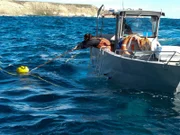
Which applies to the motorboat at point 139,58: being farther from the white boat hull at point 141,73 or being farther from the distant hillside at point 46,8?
the distant hillside at point 46,8

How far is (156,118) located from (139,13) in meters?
5.30

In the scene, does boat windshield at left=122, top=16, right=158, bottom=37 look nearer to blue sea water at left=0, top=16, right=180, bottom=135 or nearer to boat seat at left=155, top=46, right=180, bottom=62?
blue sea water at left=0, top=16, right=180, bottom=135

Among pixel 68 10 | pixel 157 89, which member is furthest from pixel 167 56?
pixel 68 10

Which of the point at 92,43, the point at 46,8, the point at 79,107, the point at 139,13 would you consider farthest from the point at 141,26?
the point at 46,8

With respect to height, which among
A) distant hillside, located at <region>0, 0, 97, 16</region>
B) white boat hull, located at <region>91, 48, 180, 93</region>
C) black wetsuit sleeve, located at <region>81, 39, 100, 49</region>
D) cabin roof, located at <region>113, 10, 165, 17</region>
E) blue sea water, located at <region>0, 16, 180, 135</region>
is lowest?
distant hillside, located at <region>0, 0, 97, 16</region>

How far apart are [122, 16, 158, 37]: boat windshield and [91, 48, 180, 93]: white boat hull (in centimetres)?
179

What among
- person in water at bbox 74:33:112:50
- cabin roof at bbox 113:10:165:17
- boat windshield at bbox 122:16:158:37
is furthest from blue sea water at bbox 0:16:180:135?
cabin roof at bbox 113:10:165:17

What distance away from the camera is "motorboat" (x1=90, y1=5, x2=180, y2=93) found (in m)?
9.57

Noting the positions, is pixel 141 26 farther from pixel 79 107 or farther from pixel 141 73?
pixel 79 107

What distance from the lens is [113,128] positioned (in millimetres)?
7902

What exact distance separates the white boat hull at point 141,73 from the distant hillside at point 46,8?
132 m

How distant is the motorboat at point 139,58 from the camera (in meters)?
9.57

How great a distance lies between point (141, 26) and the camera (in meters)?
13.2

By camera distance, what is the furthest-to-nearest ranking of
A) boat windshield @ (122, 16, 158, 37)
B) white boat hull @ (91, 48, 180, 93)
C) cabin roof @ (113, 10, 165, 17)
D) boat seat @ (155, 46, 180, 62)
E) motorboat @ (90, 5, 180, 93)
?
1. boat windshield @ (122, 16, 158, 37)
2. cabin roof @ (113, 10, 165, 17)
3. boat seat @ (155, 46, 180, 62)
4. motorboat @ (90, 5, 180, 93)
5. white boat hull @ (91, 48, 180, 93)
